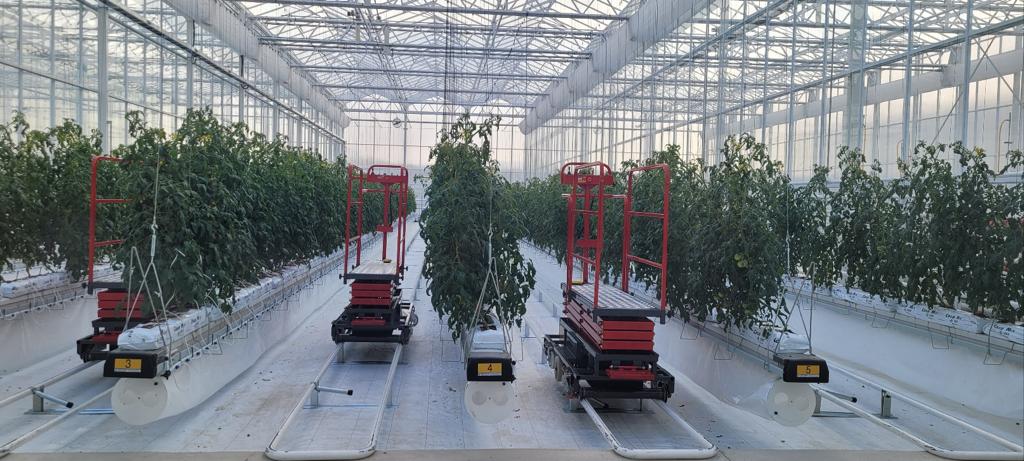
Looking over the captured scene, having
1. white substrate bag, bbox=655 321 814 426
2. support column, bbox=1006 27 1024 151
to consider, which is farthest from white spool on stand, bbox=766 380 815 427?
→ support column, bbox=1006 27 1024 151

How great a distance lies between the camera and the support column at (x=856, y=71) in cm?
1312

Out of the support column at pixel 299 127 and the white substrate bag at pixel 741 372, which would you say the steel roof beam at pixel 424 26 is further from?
the white substrate bag at pixel 741 372

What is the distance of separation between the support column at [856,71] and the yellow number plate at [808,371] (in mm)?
7939

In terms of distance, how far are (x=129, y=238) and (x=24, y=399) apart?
1.96 meters

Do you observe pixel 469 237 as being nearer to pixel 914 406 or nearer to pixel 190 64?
pixel 914 406

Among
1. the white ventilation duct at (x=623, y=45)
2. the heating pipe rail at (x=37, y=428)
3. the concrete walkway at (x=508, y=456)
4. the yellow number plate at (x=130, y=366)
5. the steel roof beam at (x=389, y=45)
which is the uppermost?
the steel roof beam at (x=389, y=45)

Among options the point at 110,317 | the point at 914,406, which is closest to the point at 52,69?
the point at 110,317

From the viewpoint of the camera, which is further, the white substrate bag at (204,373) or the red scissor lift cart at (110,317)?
the red scissor lift cart at (110,317)

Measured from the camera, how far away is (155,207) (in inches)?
255

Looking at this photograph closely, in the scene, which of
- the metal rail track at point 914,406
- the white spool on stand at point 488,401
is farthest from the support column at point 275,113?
the white spool on stand at point 488,401

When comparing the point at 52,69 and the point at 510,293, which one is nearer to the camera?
the point at 510,293

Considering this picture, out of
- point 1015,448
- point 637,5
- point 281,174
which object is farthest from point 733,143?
point 637,5

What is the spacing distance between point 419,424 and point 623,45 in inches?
736

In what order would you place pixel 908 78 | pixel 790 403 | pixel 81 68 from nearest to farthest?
pixel 790 403, pixel 908 78, pixel 81 68
